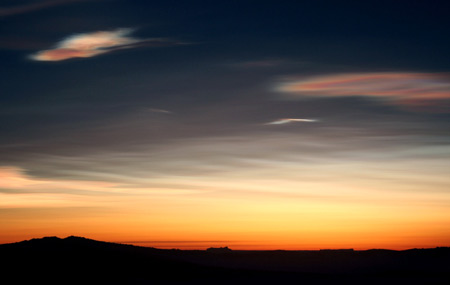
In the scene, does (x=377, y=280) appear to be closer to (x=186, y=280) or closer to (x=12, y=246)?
(x=186, y=280)

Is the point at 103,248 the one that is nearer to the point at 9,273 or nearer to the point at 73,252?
the point at 73,252

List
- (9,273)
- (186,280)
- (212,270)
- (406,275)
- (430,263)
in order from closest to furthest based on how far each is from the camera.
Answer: (9,273) < (186,280) < (212,270) < (406,275) < (430,263)

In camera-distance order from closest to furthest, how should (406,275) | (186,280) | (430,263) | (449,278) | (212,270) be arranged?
(186,280) < (212,270) < (449,278) < (406,275) < (430,263)

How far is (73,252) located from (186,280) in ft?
41.3

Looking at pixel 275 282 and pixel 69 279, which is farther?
pixel 275 282

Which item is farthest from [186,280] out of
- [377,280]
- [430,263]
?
[430,263]

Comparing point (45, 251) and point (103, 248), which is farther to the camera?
point (103, 248)

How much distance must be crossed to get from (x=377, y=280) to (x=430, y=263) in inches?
1723

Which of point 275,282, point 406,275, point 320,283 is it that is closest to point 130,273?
point 275,282

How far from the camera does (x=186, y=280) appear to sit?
5856 cm

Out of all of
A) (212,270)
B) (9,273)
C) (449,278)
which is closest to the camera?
(9,273)

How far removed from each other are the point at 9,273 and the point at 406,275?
49.6 metres

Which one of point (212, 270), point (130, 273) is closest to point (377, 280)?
point (212, 270)

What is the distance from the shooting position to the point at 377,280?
220ft
